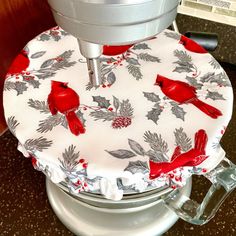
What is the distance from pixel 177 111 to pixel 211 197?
124 millimetres

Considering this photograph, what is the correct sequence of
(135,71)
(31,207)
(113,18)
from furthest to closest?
(31,207), (135,71), (113,18)

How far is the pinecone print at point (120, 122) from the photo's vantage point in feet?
1.46

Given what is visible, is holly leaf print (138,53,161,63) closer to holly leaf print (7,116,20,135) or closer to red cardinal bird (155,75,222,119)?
red cardinal bird (155,75,222,119)

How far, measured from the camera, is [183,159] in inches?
16.1

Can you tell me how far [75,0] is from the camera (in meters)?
→ 0.30

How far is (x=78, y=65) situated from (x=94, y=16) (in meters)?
0.23

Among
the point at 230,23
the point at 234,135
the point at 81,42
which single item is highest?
the point at 81,42

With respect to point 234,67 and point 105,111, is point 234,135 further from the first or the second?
point 105,111

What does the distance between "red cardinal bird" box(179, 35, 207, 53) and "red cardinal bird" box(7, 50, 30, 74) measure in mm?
257

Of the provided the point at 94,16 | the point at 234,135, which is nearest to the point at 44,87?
the point at 94,16

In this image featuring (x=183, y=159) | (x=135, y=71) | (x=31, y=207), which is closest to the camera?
(x=183, y=159)

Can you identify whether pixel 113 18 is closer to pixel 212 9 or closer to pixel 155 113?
pixel 155 113

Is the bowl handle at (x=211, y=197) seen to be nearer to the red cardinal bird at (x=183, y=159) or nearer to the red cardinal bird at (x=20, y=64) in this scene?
the red cardinal bird at (x=183, y=159)

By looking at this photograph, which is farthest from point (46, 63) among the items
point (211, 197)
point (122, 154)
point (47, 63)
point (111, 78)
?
point (211, 197)
